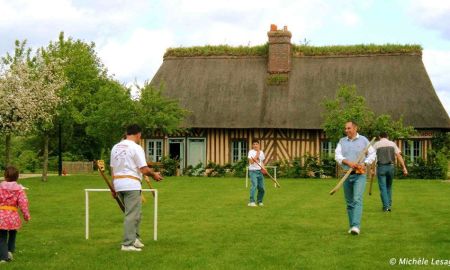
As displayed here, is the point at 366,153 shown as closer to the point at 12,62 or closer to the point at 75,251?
the point at 75,251

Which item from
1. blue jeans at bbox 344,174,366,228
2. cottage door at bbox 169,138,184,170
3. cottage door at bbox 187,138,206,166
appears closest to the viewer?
blue jeans at bbox 344,174,366,228

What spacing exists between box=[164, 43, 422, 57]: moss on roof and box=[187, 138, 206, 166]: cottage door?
6070mm

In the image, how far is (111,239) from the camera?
11453 millimetres

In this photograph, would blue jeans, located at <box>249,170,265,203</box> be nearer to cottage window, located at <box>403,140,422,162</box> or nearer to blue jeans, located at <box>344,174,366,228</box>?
Answer: blue jeans, located at <box>344,174,366,228</box>

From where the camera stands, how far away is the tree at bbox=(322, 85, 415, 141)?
103 ft

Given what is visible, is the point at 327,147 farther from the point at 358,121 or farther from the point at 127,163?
the point at 127,163

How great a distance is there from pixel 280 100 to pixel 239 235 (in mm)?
25901

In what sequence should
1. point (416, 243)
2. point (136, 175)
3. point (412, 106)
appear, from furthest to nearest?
point (412, 106)
point (416, 243)
point (136, 175)

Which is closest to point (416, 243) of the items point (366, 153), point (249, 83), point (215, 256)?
point (366, 153)

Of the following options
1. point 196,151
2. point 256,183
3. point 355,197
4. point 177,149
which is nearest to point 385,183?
point 256,183

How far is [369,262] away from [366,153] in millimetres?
3226
